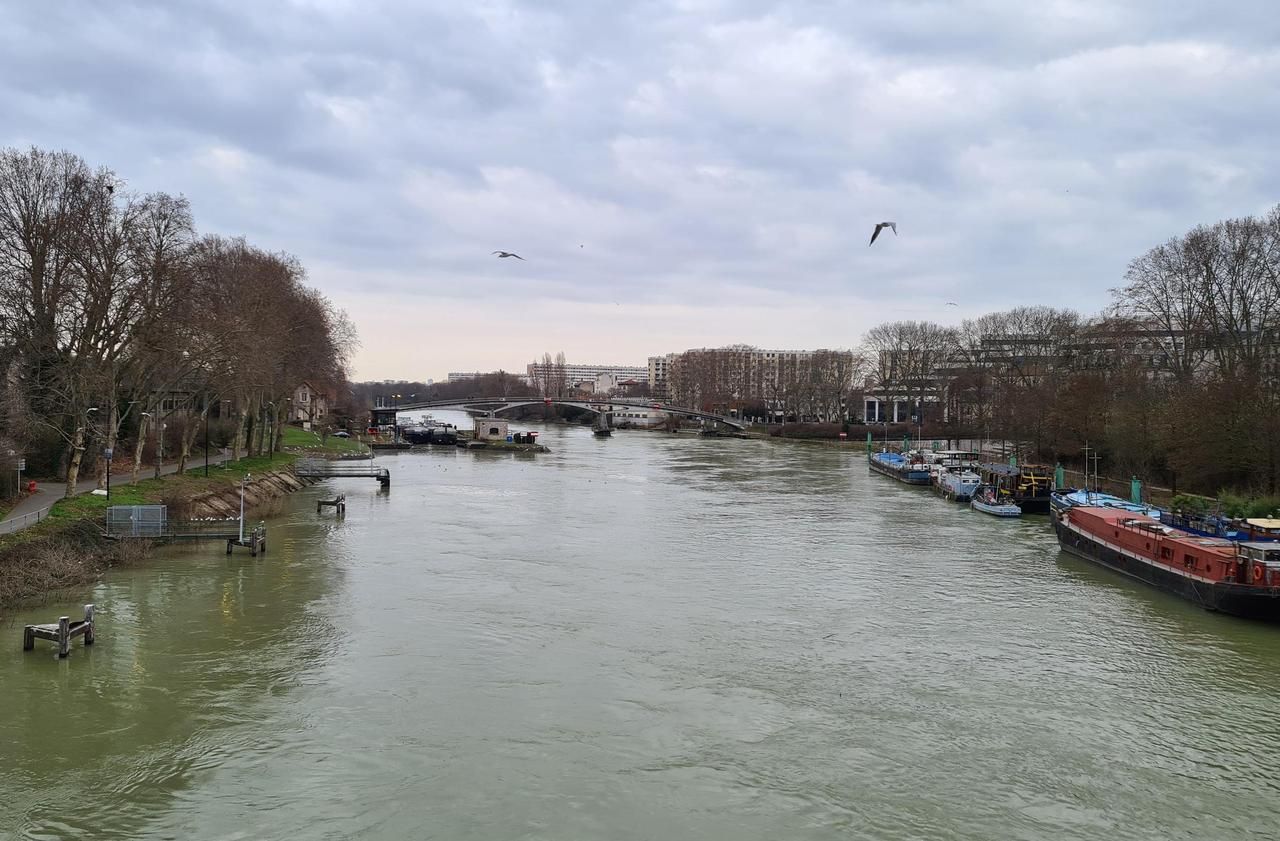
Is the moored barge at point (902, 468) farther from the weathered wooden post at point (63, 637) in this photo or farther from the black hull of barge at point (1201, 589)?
the weathered wooden post at point (63, 637)

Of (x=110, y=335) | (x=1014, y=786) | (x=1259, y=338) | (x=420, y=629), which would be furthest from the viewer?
(x=1259, y=338)

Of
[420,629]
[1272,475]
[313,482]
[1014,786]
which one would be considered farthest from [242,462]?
[1272,475]

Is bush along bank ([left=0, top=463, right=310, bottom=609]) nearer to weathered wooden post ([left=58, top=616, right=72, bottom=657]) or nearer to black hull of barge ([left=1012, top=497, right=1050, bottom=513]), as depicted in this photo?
weathered wooden post ([left=58, top=616, right=72, bottom=657])

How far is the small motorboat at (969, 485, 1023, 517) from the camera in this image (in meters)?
39.8

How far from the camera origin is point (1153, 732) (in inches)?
559

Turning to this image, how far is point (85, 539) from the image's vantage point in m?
24.8

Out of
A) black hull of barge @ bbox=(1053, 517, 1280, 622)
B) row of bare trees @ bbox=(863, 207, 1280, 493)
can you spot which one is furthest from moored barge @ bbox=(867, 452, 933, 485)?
black hull of barge @ bbox=(1053, 517, 1280, 622)

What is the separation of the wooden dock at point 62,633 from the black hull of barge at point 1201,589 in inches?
978

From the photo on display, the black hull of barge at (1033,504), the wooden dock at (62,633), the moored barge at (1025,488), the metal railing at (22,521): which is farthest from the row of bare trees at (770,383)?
the wooden dock at (62,633)

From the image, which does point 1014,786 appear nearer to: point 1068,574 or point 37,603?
point 1068,574

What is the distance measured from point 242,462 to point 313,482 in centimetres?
602

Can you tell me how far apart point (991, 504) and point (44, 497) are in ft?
123

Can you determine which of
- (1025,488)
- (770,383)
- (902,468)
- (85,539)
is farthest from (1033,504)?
(770,383)

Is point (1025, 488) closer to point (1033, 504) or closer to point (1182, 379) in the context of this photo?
point (1033, 504)
